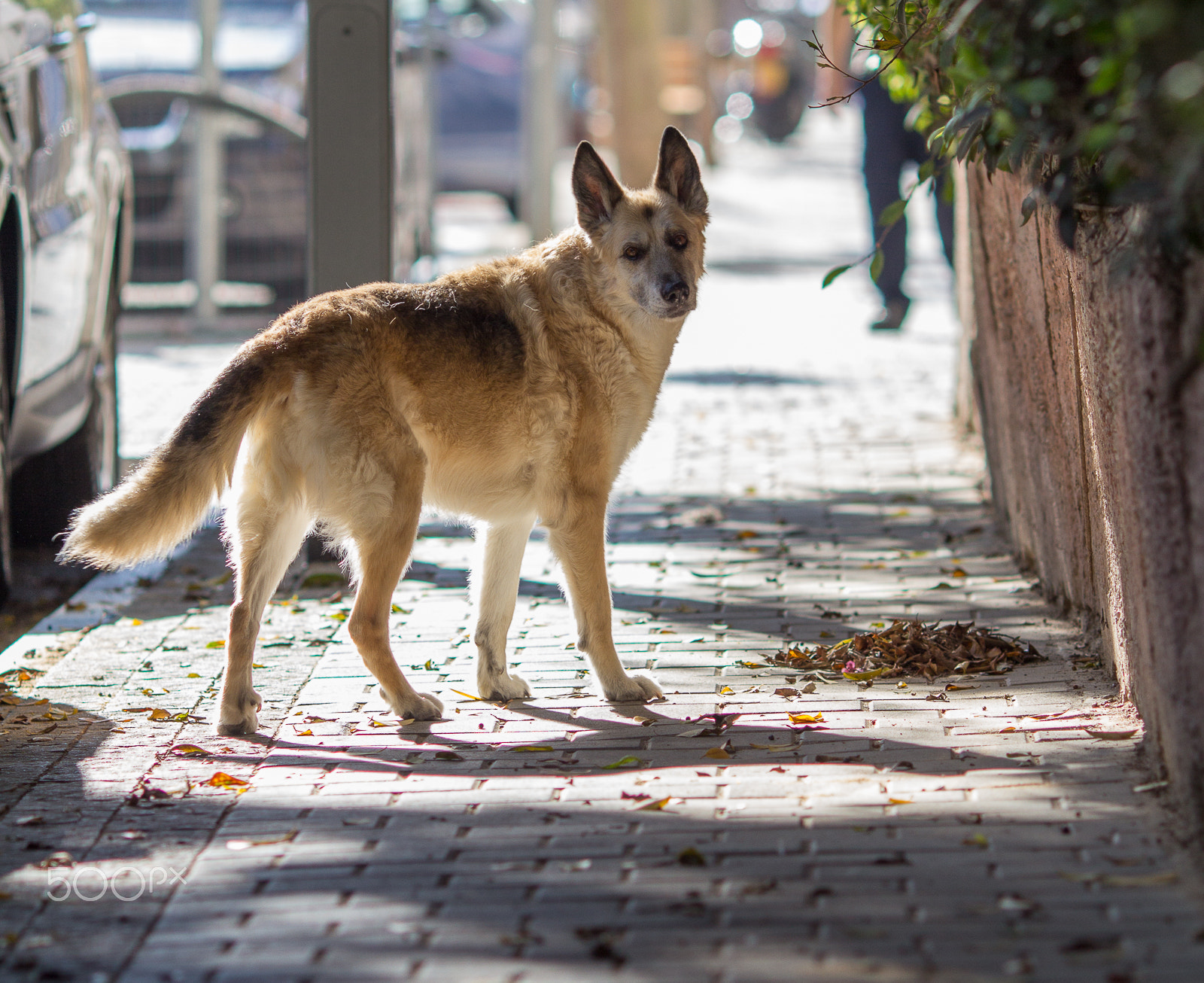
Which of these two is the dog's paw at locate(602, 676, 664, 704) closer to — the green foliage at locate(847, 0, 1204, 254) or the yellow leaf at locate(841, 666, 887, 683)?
the yellow leaf at locate(841, 666, 887, 683)

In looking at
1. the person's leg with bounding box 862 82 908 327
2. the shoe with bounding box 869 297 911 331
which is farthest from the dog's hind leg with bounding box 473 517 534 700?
the shoe with bounding box 869 297 911 331

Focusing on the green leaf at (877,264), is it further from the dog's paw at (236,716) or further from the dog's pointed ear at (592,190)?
the dog's paw at (236,716)

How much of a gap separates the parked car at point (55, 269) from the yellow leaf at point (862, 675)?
3.32 metres

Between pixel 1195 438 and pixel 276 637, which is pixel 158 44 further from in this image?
pixel 1195 438

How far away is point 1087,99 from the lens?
3.42 meters

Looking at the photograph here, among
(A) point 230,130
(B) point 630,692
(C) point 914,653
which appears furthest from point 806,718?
(A) point 230,130

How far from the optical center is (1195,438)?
319 centimetres

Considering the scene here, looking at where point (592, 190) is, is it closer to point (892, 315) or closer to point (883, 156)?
point (883, 156)

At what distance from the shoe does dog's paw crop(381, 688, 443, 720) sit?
8878 millimetres

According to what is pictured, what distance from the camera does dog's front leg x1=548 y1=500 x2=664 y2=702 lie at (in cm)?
478

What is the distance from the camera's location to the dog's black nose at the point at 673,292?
191 inches

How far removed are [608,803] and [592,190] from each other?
2.18 metres

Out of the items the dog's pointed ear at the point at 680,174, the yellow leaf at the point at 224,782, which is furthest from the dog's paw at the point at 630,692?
the dog's pointed ear at the point at 680,174

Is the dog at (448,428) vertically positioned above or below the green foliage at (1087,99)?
below
